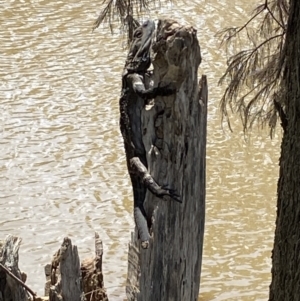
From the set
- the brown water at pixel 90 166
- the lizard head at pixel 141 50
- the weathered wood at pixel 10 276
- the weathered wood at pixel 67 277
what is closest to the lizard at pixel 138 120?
the lizard head at pixel 141 50

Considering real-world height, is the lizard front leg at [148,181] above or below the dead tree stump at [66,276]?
above

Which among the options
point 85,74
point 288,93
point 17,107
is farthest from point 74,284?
point 85,74

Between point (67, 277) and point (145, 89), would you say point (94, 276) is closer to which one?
point (67, 277)

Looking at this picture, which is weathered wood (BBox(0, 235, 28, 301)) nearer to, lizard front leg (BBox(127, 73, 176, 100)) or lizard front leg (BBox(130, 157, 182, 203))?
lizard front leg (BBox(130, 157, 182, 203))

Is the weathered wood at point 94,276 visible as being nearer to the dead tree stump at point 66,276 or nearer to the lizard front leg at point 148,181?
the dead tree stump at point 66,276

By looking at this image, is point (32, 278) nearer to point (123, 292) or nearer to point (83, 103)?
point (123, 292)

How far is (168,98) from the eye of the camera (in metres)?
2.33

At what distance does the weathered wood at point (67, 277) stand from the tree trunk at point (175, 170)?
33cm

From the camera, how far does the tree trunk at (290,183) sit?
2283mm

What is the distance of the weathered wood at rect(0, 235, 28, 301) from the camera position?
277 centimetres

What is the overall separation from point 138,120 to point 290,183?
0.65 m

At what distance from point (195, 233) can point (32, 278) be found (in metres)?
2.13

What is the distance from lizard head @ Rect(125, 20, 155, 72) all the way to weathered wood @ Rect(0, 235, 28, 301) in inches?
31.8

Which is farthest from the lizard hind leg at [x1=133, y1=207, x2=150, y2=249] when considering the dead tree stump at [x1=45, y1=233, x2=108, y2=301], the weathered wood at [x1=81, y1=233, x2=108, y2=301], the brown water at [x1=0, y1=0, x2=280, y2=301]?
the brown water at [x1=0, y1=0, x2=280, y2=301]
